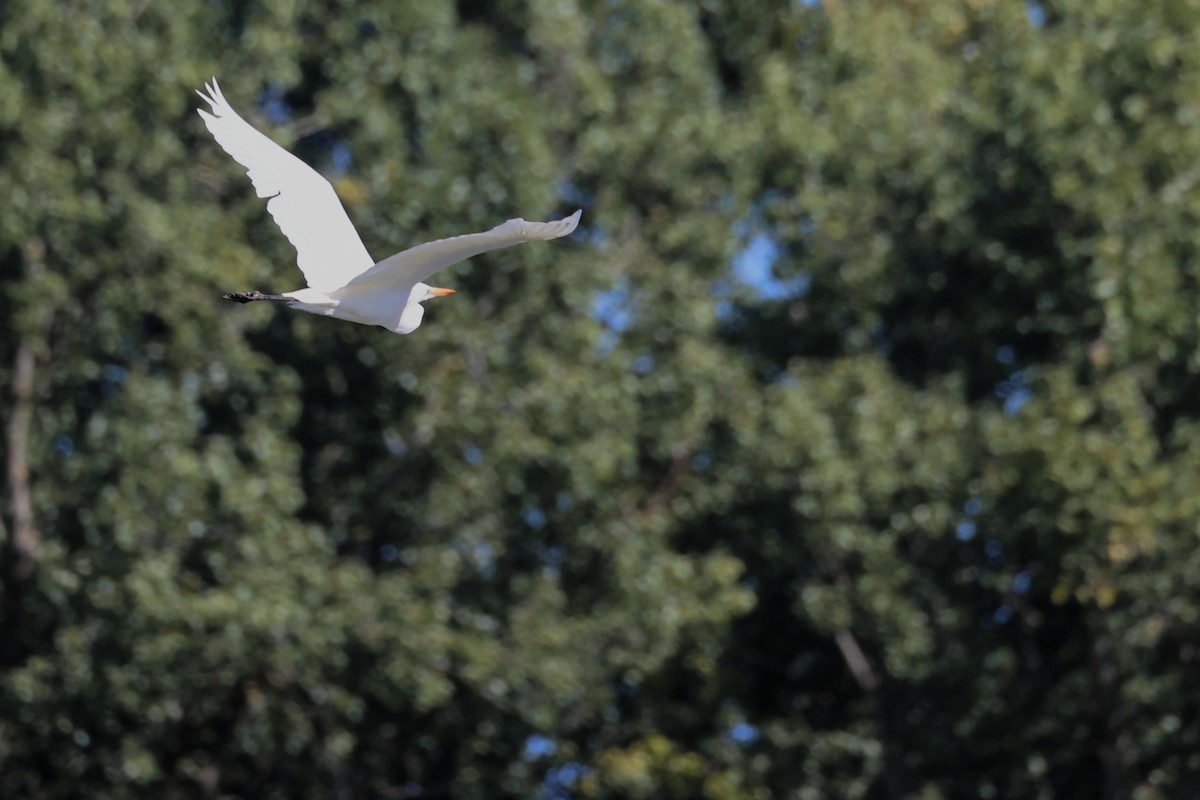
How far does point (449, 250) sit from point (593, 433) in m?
7.51

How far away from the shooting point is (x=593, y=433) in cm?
1709

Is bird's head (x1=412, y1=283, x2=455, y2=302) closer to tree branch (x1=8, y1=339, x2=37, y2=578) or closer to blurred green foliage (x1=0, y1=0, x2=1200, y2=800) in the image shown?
blurred green foliage (x1=0, y1=0, x2=1200, y2=800)

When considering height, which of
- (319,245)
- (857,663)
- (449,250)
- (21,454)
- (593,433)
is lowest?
(449,250)

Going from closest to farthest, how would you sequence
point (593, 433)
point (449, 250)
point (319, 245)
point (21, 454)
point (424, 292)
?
point (449, 250) → point (319, 245) → point (424, 292) → point (21, 454) → point (593, 433)

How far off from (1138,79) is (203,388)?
21.3 ft

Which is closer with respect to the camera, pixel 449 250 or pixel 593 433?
pixel 449 250

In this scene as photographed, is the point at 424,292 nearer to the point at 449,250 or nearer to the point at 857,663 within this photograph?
the point at 449,250

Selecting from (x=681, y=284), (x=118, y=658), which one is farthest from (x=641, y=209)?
(x=118, y=658)

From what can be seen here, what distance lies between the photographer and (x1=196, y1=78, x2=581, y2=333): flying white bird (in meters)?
10.4

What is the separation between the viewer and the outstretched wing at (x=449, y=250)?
8.84 meters

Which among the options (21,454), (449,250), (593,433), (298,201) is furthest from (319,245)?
(21,454)

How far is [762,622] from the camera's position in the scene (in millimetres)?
18500

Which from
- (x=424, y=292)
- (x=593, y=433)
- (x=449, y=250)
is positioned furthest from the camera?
(x=593, y=433)

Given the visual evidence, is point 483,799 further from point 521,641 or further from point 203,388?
point 203,388
